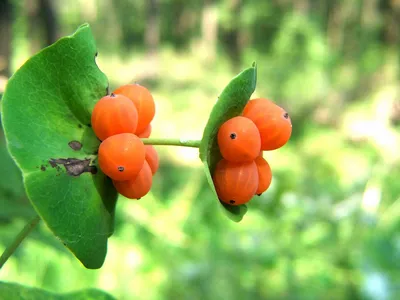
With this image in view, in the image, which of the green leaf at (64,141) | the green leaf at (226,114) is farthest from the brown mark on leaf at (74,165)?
the green leaf at (226,114)

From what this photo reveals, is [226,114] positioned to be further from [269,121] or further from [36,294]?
[36,294]

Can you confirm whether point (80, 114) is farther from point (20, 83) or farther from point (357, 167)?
point (357, 167)

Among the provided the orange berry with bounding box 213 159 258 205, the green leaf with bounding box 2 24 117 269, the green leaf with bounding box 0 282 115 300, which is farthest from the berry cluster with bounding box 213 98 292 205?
the green leaf with bounding box 0 282 115 300

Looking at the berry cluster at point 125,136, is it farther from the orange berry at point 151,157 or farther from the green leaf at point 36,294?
the green leaf at point 36,294

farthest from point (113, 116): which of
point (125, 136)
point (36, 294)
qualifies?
point (36, 294)

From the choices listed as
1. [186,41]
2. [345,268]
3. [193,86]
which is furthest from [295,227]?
[186,41]

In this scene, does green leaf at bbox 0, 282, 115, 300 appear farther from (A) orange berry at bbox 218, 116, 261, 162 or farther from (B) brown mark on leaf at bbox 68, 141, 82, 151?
(A) orange berry at bbox 218, 116, 261, 162
